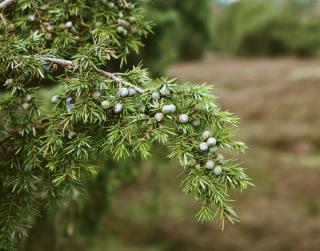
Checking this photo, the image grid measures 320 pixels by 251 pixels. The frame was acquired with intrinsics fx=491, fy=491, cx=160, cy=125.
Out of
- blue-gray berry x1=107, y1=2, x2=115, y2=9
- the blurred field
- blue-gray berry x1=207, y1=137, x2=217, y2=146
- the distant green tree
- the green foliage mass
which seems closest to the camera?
blue-gray berry x1=207, y1=137, x2=217, y2=146

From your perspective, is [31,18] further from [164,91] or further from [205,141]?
[205,141]

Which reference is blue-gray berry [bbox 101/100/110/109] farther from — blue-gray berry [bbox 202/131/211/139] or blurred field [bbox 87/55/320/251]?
blurred field [bbox 87/55/320/251]

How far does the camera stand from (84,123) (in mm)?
1946

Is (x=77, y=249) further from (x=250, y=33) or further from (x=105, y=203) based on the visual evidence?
(x=250, y=33)

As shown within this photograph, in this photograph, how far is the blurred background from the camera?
7.39 meters

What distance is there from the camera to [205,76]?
29984mm

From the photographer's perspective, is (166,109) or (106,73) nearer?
(166,109)

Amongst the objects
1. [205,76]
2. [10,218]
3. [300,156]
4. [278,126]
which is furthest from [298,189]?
[205,76]

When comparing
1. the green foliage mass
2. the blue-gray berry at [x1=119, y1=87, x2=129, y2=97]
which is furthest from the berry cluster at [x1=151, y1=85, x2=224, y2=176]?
the green foliage mass

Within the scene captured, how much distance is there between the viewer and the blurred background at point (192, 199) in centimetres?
739

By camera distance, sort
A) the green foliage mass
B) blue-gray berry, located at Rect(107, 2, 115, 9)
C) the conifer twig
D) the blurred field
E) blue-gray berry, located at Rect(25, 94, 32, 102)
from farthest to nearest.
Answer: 1. the green foliage mass
2. the blurred field
3. blue-gray berry, located at Rect(107, 2, 115, 9)
4. blue-gray berry, located at Rect(25, 94, 32, 102)
5. the conifer twig

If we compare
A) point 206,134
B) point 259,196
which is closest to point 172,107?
point 206,134

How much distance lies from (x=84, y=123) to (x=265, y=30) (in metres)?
37.1

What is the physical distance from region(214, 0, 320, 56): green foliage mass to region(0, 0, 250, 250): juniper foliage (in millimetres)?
34545
